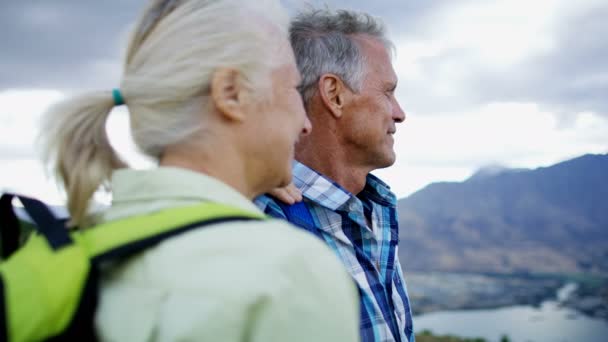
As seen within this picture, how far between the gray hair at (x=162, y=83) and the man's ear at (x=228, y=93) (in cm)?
2

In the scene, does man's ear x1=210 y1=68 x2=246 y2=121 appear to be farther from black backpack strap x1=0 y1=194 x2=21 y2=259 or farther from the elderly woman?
black backpack strap x1=0 y1=194 x2=21 y2=259

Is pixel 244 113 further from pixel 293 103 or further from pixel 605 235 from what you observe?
pixel 605 235

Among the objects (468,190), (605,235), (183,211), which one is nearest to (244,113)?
(183,211)

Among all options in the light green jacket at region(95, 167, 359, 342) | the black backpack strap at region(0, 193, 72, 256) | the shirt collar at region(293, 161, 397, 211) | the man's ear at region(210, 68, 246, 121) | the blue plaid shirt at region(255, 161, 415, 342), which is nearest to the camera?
the light green jacket at region(95, 167, 359, 342)

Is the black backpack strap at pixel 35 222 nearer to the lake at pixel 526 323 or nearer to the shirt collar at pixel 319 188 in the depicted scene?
the shirt collar at pixel 319 188

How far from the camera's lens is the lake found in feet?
128

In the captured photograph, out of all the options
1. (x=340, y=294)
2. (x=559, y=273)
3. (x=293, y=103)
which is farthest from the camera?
(x=559, y=273)

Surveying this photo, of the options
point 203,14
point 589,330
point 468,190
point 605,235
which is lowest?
point 589,330

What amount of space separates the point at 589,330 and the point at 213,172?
4571 centimetres

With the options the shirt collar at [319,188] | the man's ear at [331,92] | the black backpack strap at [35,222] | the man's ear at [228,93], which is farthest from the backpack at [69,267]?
the man's ear at [331,92]

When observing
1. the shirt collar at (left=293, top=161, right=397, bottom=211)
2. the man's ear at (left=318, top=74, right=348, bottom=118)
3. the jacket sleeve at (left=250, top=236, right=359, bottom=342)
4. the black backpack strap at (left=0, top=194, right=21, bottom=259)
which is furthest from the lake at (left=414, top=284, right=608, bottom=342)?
the jacket sleeve at (left=250, top=236, right=359, bottom=342)

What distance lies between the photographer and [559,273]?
2046 inches

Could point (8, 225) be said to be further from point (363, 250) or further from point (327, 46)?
point (327, 46)

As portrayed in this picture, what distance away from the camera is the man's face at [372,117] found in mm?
2908
